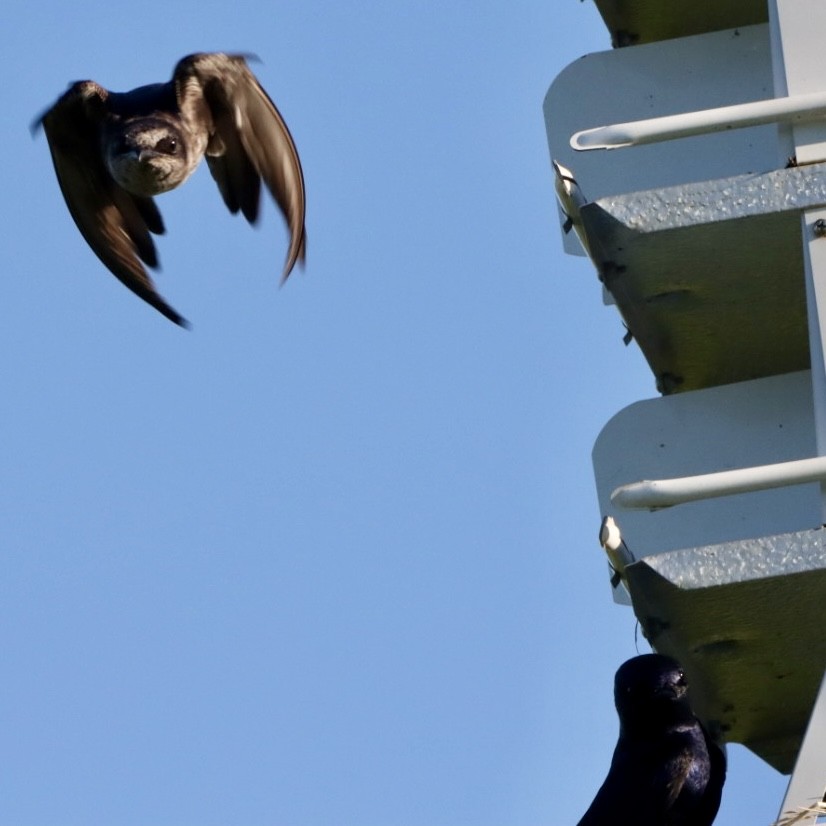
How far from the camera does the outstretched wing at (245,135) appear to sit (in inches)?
243

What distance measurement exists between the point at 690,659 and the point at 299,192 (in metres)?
1.87

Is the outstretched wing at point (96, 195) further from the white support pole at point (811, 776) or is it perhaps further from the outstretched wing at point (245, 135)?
the white support pole at point (811, 776)

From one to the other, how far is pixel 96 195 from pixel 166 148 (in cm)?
67

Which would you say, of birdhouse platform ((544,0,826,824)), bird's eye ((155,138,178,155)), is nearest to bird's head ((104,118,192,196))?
bird's eye ((155,138,178,155))

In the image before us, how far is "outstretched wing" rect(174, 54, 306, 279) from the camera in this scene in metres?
6.18

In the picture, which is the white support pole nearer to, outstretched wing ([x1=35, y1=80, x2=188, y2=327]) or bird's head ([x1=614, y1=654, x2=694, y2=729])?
bird's head ([x1=614, y1=654, x2=694, y2=729])

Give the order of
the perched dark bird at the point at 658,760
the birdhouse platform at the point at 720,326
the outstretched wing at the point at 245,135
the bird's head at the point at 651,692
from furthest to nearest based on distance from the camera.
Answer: the outstretched wing at the point at 245,135
the bird's head at the point at 651,692
the perched dark bird at the point at 658,760
the birdhouse platform at the point at 720,326

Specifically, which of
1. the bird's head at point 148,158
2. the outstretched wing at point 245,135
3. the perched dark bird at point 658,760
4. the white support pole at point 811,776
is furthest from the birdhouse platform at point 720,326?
the bird's head at point 148,158

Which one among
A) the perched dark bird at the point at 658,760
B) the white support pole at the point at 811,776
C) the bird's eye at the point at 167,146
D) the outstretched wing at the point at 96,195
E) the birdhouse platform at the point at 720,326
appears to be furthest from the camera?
the outstretched wing at the point at 96,195

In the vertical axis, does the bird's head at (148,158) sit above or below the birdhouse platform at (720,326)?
above

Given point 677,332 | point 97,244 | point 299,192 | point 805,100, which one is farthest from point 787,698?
point 97,244

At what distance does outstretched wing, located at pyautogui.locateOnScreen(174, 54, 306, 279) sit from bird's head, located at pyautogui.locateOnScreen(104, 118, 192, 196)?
0.22 meters

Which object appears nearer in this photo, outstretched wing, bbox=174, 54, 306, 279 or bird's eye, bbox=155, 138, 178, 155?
bird's eye, bbox=155, 138, 178, 155

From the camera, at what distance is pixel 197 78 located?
6219mm
